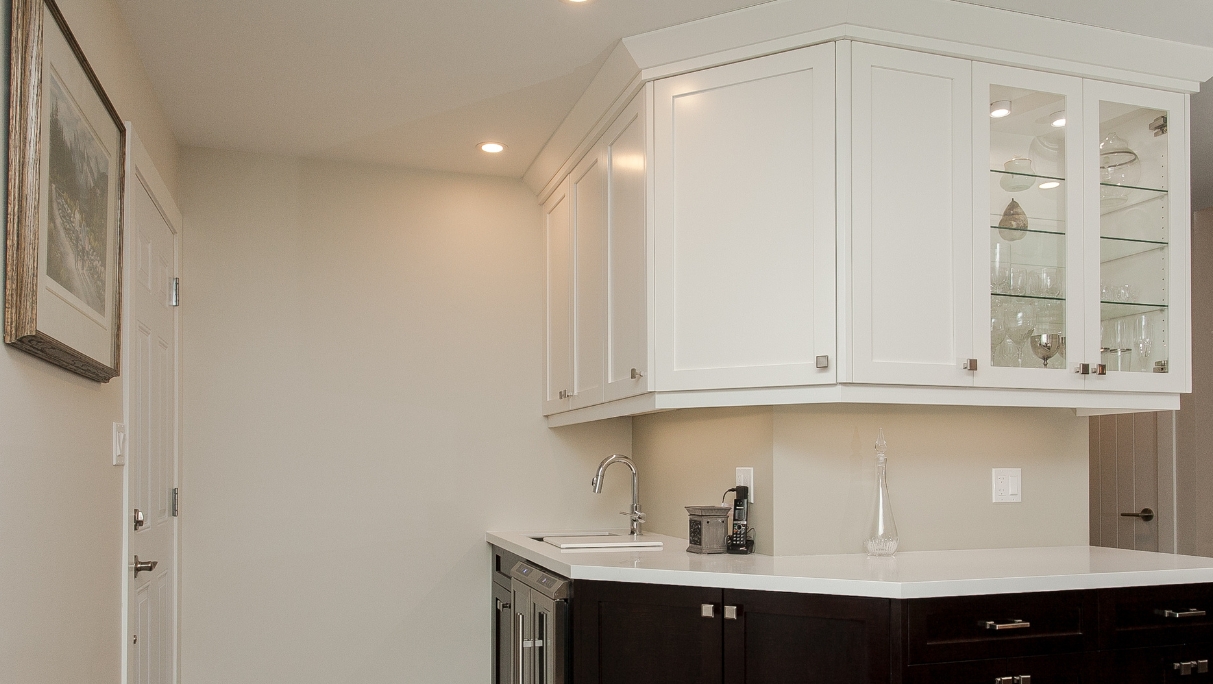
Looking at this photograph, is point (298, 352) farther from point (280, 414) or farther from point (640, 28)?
point (640, 28)

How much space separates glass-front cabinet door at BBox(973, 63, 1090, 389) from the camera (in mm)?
2572

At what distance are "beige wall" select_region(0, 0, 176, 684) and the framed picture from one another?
42 mm

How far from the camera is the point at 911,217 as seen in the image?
8.27 ft

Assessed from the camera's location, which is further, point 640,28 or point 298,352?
point 298,352

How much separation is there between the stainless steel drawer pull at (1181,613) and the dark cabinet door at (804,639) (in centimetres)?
84

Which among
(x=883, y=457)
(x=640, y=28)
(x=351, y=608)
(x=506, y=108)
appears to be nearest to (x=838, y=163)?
(x=640, y=28)

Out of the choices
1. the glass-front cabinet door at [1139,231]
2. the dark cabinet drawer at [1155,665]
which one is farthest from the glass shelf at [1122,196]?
the dark cabinet drawer at [1155,665]

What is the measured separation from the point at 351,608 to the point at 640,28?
7.77ft

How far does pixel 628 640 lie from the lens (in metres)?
2.49

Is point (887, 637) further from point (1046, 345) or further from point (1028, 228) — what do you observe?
point (1028, 228)

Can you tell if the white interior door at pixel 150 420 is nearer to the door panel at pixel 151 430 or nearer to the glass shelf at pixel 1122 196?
the door panel at pixel 151 430

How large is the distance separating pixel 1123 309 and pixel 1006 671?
1143 millimetres

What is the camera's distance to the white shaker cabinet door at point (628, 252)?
8.89 feet

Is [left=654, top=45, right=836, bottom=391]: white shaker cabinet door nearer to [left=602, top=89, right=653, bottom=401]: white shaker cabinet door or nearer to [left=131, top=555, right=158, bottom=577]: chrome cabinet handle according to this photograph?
[left=602, top=89, right=653, bottom=401]: white shaker cabinet door
